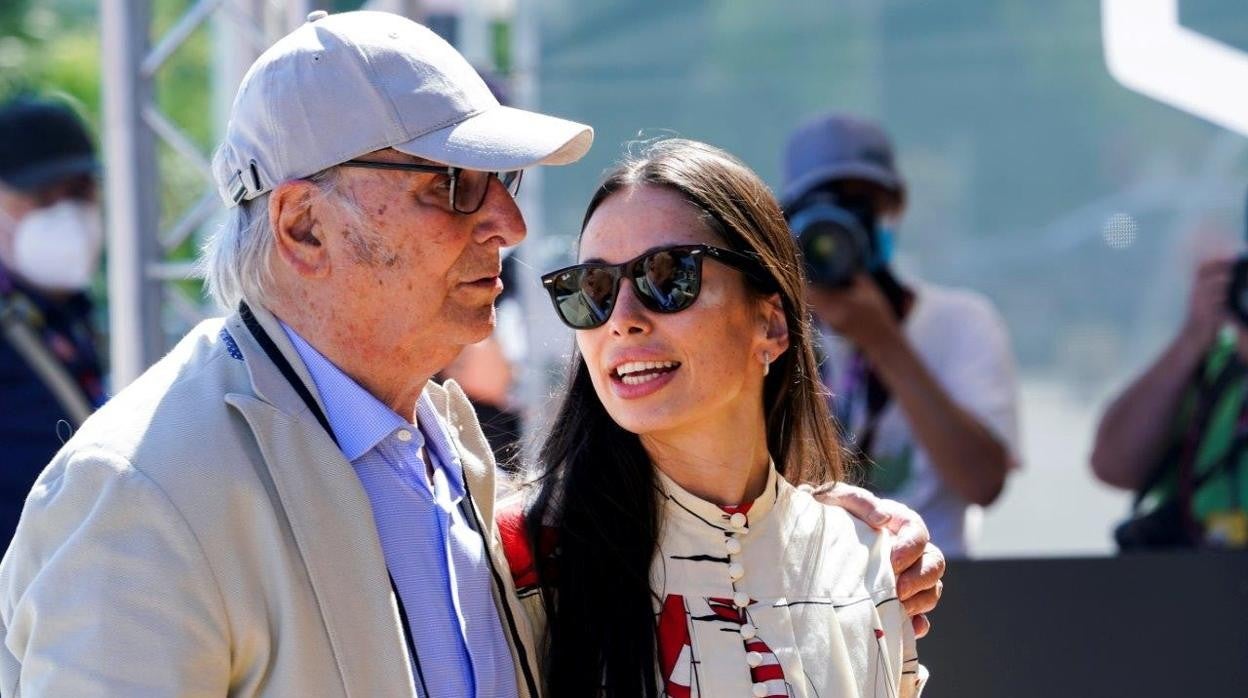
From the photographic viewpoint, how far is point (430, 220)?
5.05 feet

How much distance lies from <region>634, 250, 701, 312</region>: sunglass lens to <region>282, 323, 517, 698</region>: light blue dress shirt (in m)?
0.35

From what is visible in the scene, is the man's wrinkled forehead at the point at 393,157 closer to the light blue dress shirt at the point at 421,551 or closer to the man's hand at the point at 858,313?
the light blue dress shirt at the point at 421,551

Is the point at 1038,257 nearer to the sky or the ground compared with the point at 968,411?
nearer to the sky

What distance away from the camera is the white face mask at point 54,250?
5211mm

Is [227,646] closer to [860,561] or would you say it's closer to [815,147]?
[860,561]

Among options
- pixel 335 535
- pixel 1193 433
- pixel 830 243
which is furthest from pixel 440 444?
pixel 1193 433

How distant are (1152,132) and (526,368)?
1880 mm

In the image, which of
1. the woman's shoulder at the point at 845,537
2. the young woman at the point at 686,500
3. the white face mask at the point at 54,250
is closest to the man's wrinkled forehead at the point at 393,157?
the young woman at the point at 686,500

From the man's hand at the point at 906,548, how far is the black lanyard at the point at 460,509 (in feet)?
1.75

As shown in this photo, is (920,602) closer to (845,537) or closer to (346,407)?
(845,537)

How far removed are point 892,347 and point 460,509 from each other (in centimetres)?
228

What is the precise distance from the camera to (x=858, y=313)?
12.4 ft

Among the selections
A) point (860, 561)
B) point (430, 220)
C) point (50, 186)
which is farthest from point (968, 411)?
point (50, 186)

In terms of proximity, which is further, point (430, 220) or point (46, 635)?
point (430, 220)
